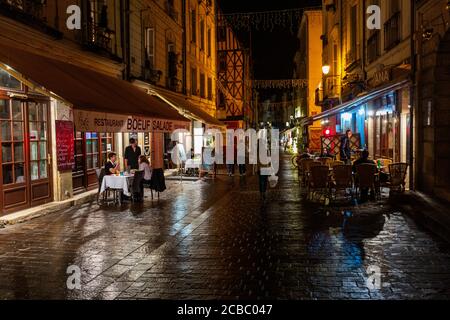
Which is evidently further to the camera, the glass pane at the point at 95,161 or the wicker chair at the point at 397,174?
the glass pane at the point at 95,161

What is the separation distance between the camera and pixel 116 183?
12.9 meters

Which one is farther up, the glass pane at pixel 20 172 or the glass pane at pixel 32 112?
Result: the glass pane at pixel 32 112

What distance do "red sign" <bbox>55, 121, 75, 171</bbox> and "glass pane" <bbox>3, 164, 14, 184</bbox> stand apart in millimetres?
1729

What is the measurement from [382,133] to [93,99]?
38.2 feet

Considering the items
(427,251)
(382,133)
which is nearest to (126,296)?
(427,251)

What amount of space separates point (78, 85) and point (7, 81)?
1.53m

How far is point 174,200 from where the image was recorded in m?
13.9

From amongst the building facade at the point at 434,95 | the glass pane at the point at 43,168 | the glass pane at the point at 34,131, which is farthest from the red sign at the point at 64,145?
the building facade at the point at 434,95

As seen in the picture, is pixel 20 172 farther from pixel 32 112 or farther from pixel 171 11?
pixel 171 11

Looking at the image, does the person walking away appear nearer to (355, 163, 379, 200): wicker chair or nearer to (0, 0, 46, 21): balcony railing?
(0, 0, 46, 21): balcony railing

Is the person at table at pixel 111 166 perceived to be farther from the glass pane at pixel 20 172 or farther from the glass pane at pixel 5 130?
the glass pane at pixel 5 130

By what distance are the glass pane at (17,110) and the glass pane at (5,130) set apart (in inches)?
12.2

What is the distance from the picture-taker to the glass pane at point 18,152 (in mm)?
11000

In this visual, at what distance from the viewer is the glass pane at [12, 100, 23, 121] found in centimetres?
1099
